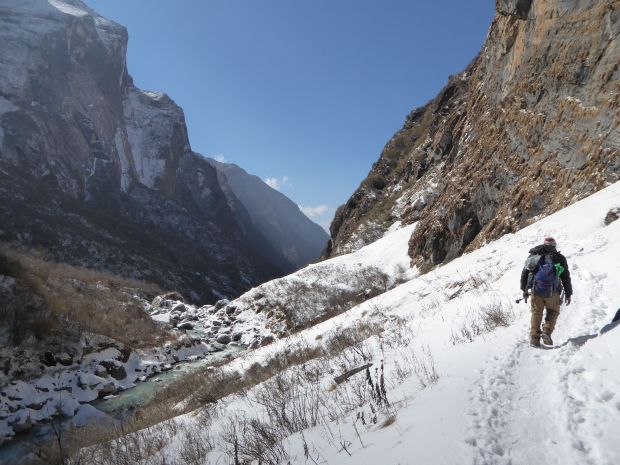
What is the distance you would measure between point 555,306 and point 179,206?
13717 centimetres

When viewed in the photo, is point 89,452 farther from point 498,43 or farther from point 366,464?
point 498,43

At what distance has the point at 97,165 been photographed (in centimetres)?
11000

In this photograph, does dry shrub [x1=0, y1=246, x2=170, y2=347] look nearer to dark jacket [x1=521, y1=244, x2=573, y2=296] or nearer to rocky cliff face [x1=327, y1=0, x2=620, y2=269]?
rocky cliff face [x1=327, y1=0, x2=620, y2=269]

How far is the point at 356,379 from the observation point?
19.7 ft

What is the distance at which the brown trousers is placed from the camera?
17.9 ft

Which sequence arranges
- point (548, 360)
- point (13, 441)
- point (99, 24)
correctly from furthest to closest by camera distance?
point (99, 24) → point (13, 441) → point (548, 360)

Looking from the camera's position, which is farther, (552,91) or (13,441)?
(552,91)

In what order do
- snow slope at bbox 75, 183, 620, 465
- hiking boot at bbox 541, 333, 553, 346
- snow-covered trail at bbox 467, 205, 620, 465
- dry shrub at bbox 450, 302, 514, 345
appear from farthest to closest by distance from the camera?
dry shrub at bbox 450, 302, 514, 345
hiking boot at bbox 541, 333, 553, 346
snow slope at bbox 75, 183, 620, 465
snow-covered trail at bbox 467, 205, 620, 465

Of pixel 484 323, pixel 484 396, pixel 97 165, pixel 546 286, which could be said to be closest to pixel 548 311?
pixel 546 286

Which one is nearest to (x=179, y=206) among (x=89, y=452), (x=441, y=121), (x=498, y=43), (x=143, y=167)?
(x=143, y=167)

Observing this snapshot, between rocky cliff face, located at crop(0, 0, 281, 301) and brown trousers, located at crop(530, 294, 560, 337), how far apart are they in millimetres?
68816

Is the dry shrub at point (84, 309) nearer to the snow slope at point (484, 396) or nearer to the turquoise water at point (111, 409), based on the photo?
the turquoise water at point (111, 409)

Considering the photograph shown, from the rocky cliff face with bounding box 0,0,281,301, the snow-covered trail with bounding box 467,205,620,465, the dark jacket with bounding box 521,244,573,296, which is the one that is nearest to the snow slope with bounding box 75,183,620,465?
the snow-covered trail with bounding box 467,205,620,465

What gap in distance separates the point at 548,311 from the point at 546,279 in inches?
18.2
